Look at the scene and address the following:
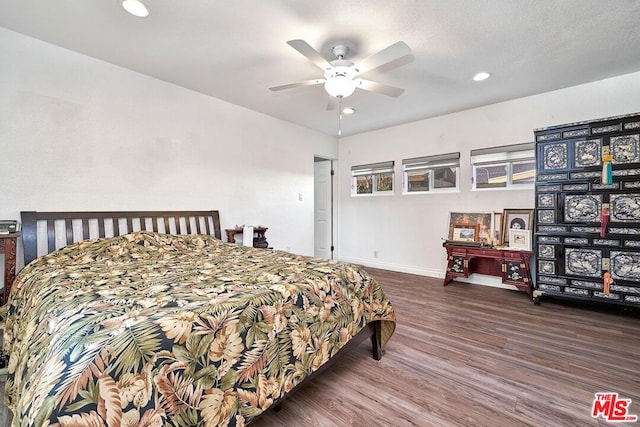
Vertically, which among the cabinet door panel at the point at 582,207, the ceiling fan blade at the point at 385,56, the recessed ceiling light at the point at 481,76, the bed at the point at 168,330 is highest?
the recessed ceiling light at the point at 481,76

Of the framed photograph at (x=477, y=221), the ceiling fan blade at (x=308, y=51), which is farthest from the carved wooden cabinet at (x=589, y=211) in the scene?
A: the ceiling fan blade at (x=308, y=51)

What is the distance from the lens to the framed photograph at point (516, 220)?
3.53 metres

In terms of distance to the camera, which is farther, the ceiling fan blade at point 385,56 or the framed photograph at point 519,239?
the framed photograph at point 519,239

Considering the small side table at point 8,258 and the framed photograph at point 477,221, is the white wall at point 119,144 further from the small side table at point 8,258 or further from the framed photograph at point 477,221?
the framed photograph at point 477,221

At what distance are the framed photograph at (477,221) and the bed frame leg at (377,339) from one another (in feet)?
8.39

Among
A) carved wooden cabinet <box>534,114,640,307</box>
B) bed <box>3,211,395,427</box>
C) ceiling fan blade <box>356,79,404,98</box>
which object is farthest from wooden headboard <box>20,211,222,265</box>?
carved wooden cabinet <box>534,114,640,307</box>

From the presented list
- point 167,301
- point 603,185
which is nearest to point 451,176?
point 603,185

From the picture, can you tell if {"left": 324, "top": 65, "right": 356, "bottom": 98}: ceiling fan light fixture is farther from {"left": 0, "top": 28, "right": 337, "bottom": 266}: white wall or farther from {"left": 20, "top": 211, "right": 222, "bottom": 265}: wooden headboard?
{"left": 20, "top": 211, "right": 222, "bottom": 265}: wooden headboard

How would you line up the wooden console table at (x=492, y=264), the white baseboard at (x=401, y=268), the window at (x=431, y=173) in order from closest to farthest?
the wooden console table at (x=492, y=264), the window at (x=431, y=173), the white baseboard at (x=401, y=268)

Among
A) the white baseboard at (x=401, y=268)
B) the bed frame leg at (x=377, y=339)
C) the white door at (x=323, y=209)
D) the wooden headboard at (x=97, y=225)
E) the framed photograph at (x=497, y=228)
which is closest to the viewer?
the bed frame leg at (x=377, y=339)

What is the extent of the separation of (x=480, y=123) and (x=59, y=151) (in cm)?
514

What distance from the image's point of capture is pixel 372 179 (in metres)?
5.23

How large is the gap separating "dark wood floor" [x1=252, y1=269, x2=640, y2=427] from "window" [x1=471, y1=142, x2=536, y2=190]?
177 centimetres

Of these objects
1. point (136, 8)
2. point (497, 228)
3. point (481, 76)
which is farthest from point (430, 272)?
point (136, 8)
